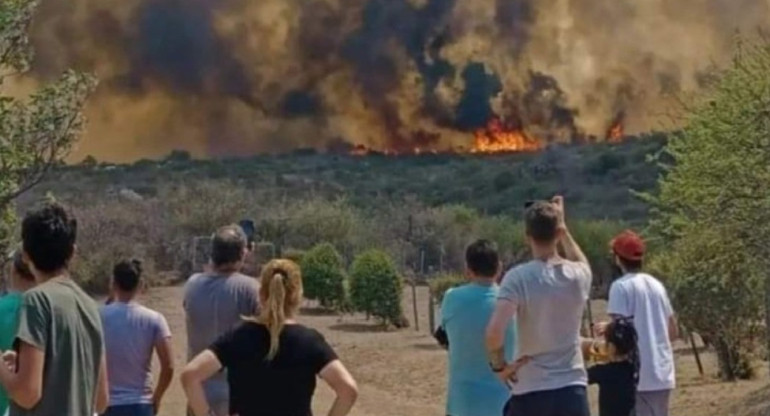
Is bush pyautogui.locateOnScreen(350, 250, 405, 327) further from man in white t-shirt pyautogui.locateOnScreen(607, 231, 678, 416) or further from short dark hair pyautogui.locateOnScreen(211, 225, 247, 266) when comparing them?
short dark hair pyautogui.locateOnScreen(211, 225, 247, 266)

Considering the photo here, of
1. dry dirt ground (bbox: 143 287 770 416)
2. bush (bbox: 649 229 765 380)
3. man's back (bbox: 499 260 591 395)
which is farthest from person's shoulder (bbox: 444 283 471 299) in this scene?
bush (bbox: 649 229 765 380)

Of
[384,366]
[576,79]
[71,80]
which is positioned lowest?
[384,366]

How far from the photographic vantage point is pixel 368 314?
101 ft

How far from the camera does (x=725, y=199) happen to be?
58.1 feet

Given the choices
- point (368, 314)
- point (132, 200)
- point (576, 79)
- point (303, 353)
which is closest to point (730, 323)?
point (368, 314)

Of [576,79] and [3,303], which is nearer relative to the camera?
[3,303]

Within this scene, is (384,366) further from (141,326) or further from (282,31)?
(282,31)

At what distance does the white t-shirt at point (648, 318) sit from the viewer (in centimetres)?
809

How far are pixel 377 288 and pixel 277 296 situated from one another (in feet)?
79.2

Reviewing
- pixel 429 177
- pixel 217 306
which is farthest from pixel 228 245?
pixel 429 177

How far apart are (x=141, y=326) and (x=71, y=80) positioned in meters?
7.77

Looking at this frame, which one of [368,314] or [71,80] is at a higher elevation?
[71,80]

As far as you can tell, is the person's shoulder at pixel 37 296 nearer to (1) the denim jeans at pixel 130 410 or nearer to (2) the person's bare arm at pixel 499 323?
(2) the person's bare arm at pixel 499 323

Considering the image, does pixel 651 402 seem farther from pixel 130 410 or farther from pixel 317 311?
pixel 317 311
